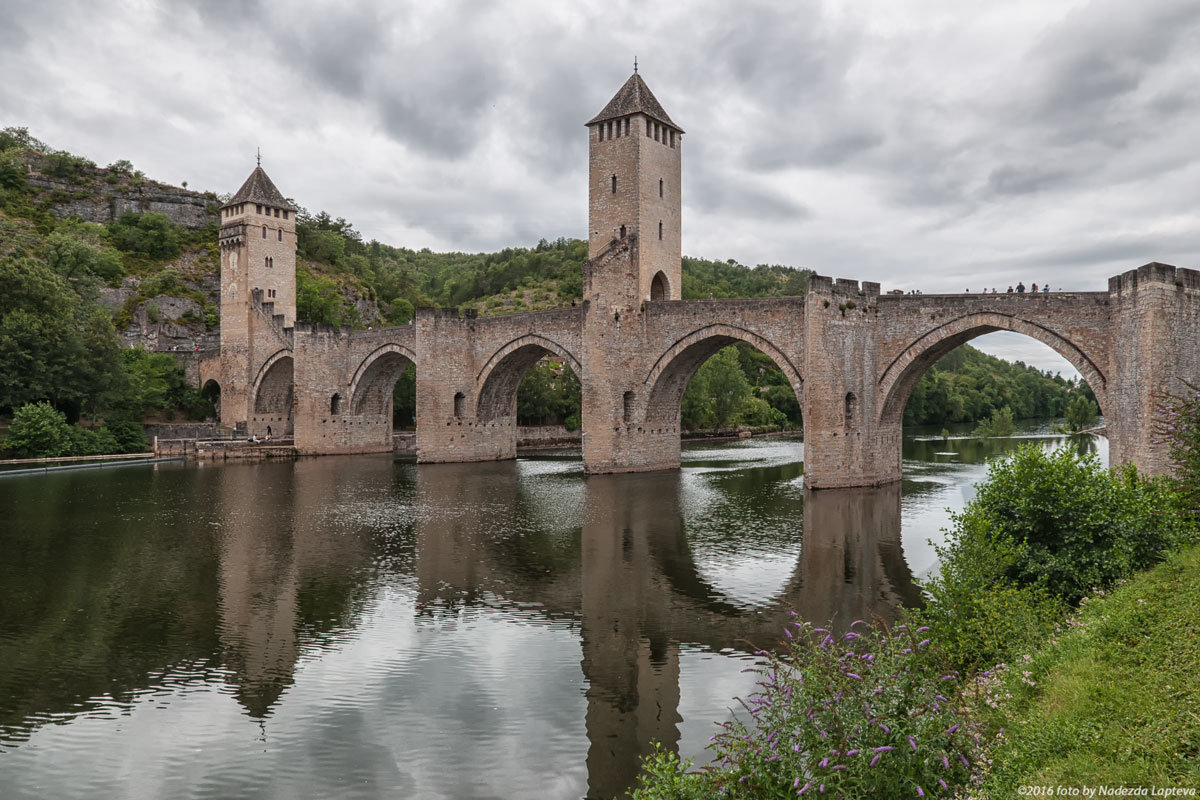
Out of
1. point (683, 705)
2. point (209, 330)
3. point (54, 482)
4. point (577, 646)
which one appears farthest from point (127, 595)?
point (209, 330)

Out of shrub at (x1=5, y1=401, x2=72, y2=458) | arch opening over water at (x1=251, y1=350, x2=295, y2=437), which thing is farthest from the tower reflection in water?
arch opening over water at (x1=251, y1=350, x2=295, y2=437)

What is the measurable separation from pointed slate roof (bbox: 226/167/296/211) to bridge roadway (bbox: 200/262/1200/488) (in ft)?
24.9

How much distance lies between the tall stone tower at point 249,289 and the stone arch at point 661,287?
77.0 ft

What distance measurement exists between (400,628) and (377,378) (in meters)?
30.5

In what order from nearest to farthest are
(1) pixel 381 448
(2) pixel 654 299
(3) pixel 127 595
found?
(3) pixel 127 595 → (2) pixel 654 299 → (1) pixel 381 448

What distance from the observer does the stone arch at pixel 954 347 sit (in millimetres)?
20797

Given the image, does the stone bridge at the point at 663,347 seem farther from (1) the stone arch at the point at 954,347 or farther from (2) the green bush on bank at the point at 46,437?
(2) the green bush on bank at the point at 46,437

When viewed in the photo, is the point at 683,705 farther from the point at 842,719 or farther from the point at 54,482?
the point at 54,482

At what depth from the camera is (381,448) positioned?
40.9 m

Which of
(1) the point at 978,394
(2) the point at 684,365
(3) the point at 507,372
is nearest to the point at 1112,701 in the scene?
(2) the point at 684,365

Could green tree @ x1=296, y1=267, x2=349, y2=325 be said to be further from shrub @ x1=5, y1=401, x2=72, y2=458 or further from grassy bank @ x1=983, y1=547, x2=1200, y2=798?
grassy bank @ x1=983, y1=547, x2=1200, y2=798

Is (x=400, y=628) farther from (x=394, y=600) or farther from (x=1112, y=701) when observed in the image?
(x=1112, y=701)

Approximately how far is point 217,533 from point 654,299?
1740 centimetres

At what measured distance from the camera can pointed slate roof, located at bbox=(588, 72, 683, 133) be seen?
28219 mm
